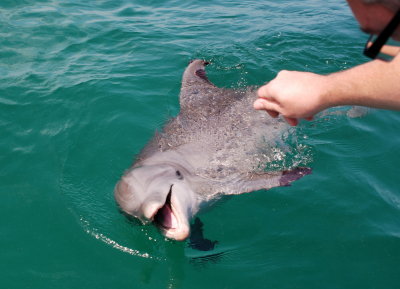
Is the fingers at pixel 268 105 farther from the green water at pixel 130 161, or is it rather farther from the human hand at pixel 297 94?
the green water at pixel 130 161

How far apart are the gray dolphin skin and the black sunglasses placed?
2.64 metres

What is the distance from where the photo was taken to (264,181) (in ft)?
17.1

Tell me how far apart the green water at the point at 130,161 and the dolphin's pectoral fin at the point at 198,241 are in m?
0.08

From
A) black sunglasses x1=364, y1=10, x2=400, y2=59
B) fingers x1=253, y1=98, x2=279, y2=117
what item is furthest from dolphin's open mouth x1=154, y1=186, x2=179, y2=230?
black sunglasses x1=364, y1=10, x2=400, y2=59

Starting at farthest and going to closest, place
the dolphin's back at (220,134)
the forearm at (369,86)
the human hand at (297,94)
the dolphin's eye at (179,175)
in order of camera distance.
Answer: the dolphin's back at (220,134) < the dolphin's eye at (179,175) < the human hand at (297,94) < the forearm at (369,86)

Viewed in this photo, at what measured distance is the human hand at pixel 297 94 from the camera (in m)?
2.59

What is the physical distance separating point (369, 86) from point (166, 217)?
2751 millimetres

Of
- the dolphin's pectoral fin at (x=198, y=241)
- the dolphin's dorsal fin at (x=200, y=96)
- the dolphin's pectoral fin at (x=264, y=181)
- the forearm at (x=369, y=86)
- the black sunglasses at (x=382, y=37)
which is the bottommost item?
the dolphin's pectoral fin at (x=198, y=241)

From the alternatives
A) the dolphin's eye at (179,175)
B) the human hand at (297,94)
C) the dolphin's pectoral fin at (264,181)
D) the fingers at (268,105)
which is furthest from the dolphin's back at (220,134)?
the human hand at (297,94)

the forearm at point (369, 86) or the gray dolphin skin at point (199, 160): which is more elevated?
the forearm at point (369, 86)

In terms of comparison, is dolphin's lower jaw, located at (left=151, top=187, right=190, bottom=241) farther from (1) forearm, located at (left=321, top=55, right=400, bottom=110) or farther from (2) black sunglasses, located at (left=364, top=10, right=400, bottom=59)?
(2) black sunglasses, located at (left=364, top=10, right=400, bottom=59)

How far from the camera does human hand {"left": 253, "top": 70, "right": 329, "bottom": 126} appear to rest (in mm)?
2593

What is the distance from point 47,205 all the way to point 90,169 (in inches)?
35.7

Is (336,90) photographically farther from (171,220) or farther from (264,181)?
(264,181)
